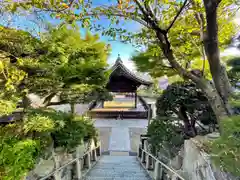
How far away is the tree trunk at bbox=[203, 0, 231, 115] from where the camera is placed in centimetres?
210

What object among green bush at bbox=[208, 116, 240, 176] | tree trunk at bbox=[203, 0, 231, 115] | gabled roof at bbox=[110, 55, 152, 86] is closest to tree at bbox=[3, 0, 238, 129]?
tree trunk at bbox=[203, 0, 231, 115]

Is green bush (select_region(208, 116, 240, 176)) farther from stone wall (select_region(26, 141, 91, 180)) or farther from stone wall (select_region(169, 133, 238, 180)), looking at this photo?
stone wall (select_region(26, 141, 91, 180))

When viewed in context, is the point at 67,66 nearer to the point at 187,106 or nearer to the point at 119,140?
the point at 187,106

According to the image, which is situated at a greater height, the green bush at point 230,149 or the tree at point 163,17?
the tree at point 163,17

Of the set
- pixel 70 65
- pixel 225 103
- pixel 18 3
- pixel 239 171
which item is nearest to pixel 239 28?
pixel 225 103

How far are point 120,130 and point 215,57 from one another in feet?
22.8

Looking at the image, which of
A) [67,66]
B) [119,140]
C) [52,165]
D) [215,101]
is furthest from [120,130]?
[215,101]

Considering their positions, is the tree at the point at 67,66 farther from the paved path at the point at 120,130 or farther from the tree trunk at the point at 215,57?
the paved path at the point at 120,130

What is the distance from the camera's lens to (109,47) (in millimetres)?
5414

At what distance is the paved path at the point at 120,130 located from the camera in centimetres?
679

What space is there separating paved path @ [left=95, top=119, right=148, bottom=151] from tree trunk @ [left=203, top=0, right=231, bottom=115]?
4.80 m

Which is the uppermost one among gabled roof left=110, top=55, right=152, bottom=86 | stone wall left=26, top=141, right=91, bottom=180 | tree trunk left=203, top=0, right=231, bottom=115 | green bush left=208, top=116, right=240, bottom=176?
gabled roof left=110, top=55, right=152, bottom=86

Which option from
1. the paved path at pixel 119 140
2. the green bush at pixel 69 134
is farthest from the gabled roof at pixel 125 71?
the green bush at pixel 69 134

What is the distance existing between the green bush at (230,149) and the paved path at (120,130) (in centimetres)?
546
